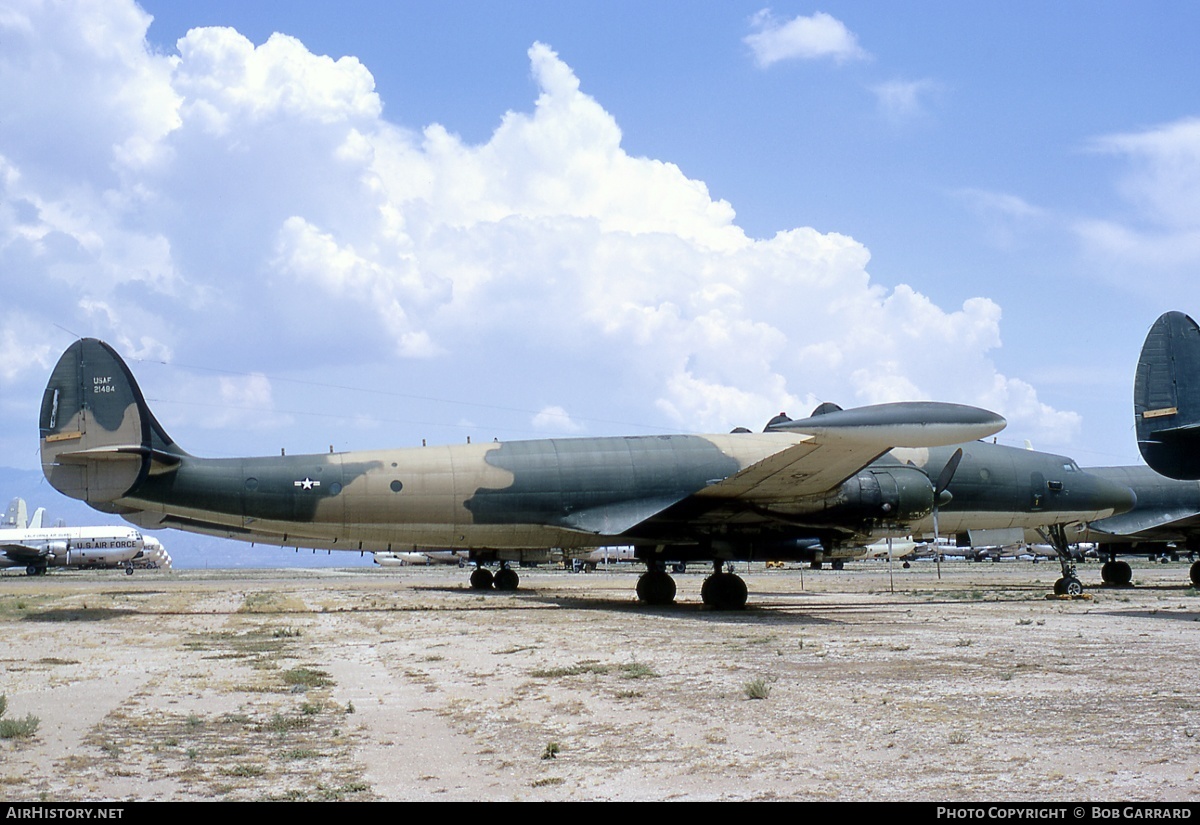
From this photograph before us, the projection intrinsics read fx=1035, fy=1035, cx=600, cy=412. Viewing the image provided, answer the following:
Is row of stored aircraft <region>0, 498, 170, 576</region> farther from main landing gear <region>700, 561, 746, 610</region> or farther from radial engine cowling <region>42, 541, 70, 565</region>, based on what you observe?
main landing gear <region>700, 561, 746, 610</region>

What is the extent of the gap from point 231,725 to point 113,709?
5.26 feet

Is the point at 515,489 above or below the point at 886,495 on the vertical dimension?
above

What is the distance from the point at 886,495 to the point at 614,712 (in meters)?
13.7

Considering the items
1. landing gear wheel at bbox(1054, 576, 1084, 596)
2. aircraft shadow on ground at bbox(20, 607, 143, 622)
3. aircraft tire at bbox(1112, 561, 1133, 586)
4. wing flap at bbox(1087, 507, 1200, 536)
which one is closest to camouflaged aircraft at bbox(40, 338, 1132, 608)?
aircraft shadow on ground at bbox(20, 607, 143, 622)

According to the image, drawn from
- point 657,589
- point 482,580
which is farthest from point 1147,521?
point 482,580

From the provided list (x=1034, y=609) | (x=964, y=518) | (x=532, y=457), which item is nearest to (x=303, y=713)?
(x=532, y=457)

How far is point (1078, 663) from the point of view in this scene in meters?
12.0

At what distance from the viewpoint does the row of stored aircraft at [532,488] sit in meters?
20.6

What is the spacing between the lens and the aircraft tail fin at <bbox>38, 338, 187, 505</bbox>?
20516mm

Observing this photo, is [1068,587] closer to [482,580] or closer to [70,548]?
[482,580]

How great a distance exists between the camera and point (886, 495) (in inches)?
848

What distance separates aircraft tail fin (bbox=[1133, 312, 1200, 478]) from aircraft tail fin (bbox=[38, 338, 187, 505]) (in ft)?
66.7

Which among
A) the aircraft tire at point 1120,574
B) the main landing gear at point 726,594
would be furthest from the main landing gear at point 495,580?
the aircraft tire at point 1120,574

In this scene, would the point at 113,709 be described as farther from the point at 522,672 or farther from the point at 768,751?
the point at 768,751
